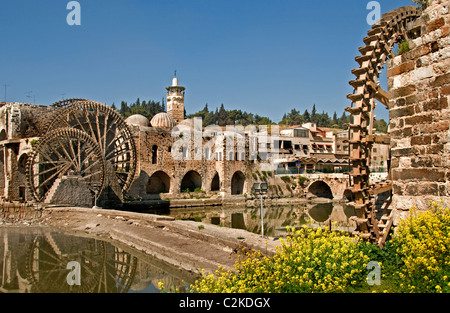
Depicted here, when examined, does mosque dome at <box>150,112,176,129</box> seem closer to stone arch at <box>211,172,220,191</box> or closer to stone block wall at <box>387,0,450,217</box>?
stone arch at <box>211,172,220,191</box>

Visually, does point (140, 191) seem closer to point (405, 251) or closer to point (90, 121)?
point (90, 121)

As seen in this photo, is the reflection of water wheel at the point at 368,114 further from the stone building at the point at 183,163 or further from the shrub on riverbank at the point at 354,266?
the stone building at the point at 183,163

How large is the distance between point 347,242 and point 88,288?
4792 mm

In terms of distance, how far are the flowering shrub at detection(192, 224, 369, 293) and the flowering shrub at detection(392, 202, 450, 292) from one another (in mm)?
580

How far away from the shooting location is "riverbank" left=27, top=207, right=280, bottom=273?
809 centimetres

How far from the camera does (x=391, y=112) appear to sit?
6.05 meters

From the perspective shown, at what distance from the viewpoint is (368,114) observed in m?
6.99

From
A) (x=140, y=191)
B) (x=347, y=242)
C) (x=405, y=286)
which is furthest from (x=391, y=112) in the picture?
(x=140, y=191)

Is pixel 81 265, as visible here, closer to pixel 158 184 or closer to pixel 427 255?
pixel 427 255

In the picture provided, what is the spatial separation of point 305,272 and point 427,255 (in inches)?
54.5

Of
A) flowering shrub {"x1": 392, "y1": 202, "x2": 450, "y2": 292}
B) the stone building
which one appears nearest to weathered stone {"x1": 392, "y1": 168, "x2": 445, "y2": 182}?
flowering shrub {"x1": 392, "y1": 202, "x2": 450, "y2": 292}

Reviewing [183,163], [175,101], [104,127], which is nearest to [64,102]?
[104,127]

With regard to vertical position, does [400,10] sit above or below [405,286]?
above

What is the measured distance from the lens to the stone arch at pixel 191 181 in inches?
1170
